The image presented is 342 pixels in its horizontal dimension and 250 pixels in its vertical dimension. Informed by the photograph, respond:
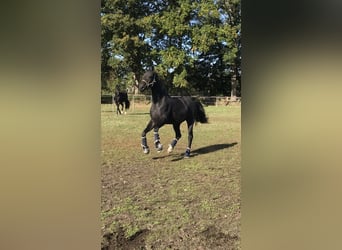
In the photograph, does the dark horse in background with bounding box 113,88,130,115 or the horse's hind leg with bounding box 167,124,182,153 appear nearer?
the dark horse in background with bounding box 113,88,130,115

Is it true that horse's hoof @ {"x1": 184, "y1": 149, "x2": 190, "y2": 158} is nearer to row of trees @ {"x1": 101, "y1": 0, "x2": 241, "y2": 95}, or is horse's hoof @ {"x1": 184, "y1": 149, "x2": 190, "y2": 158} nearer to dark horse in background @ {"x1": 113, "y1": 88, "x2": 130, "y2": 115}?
row of trees @ {"x1": 101, "y1": 0, "x2": 241, "y2": 95}

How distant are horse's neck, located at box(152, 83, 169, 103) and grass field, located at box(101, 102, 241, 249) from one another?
0.10 meters

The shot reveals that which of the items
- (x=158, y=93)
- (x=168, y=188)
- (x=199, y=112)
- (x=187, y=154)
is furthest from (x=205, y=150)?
(x=158, y=93)

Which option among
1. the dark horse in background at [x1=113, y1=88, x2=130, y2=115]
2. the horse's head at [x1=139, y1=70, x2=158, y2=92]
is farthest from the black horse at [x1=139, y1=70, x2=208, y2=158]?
the dark horse in background at [x1=113, y1=88, x2=130, y2=115]

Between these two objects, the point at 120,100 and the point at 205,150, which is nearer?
the point at 120,100

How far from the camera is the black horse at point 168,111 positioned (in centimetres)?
274

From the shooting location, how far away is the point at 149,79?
2.72 metres

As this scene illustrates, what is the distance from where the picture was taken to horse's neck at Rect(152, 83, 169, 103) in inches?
108

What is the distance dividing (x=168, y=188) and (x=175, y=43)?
41.0 inches

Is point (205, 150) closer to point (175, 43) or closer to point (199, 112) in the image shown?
point (199, 112)
